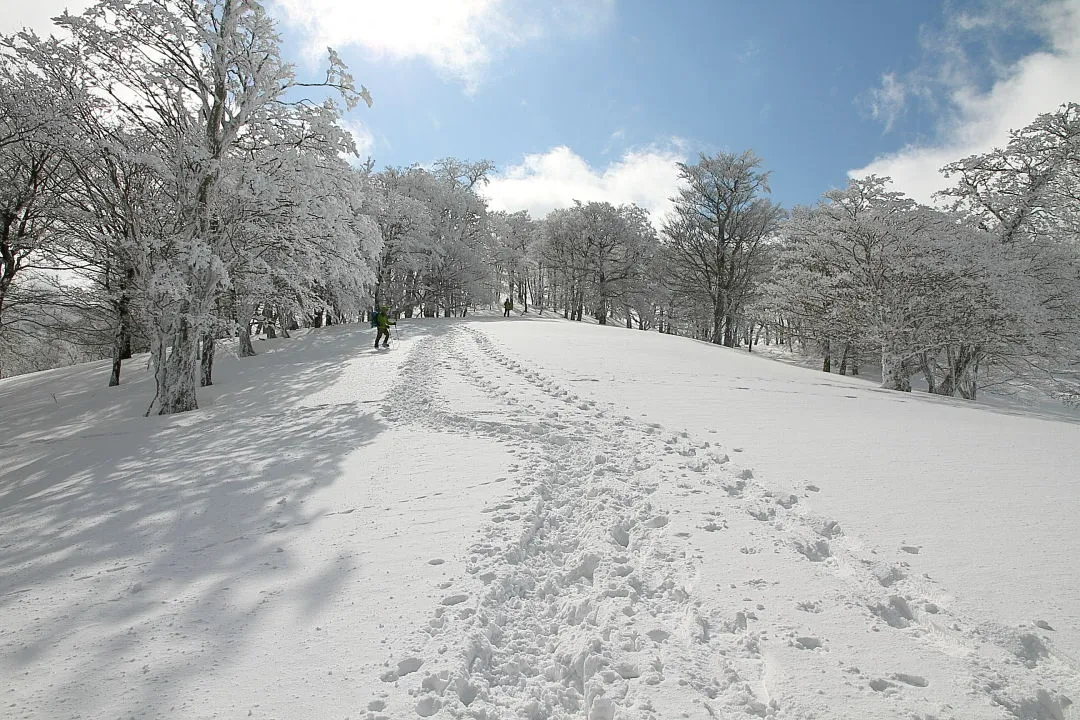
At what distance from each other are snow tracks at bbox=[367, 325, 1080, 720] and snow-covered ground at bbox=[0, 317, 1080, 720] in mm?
15

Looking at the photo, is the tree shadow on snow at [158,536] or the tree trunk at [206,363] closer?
the tree shadow on snow at [158,536]

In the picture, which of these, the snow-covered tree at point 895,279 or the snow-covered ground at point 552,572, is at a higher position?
the snow-covered tree at point 895,279

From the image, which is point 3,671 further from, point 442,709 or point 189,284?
point 189,284

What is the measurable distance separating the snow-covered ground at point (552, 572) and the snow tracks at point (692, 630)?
0.01 m

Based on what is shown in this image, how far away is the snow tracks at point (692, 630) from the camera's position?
207 cm

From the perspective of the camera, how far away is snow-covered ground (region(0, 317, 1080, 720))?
213 centimetres

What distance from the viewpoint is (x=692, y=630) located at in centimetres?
257

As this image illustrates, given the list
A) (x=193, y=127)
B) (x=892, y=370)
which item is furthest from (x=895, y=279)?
(x=193, y=127)

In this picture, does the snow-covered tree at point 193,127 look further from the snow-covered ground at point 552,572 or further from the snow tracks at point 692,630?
the snow tracks at point 692,630

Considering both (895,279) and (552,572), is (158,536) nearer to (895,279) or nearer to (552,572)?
(552,572)

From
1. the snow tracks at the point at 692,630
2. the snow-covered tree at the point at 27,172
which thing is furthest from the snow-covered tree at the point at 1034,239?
the snow-covered tree at the point at 27,172

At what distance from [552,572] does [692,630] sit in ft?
3.33

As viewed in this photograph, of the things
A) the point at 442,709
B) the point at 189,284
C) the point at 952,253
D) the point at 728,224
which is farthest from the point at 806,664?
the point at 728,224

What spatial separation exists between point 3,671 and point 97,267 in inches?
589
